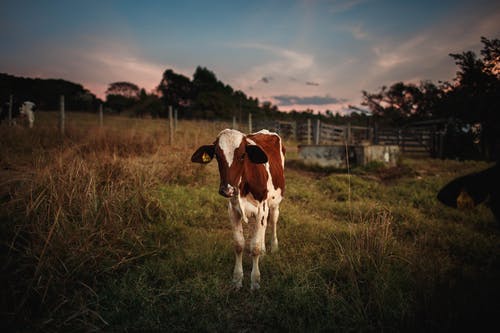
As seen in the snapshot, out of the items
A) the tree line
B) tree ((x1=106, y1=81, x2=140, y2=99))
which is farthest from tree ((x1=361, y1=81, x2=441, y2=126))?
tree ((x1=106, y1=81, x2=140, y2=99))

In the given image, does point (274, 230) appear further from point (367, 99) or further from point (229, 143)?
point (367, 99)

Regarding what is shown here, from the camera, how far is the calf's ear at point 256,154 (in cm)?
267

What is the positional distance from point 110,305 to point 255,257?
152cm

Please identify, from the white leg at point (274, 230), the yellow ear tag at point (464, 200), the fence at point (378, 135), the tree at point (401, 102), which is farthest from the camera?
the tree at point (401, 102)

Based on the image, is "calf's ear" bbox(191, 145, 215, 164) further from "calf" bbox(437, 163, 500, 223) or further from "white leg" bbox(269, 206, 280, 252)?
"calf" bbox(437, 163, 500, 223)

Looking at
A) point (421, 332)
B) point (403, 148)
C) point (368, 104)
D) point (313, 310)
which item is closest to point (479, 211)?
point (421, 332)

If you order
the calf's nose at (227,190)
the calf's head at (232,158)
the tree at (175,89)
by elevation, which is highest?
the tree at (175,89)

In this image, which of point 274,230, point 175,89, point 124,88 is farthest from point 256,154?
point 124,88

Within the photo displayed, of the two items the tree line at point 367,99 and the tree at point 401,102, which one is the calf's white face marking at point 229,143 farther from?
the tree at point 401,102

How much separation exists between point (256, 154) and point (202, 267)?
1571 millimetres

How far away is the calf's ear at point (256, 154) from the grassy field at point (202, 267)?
1335mm

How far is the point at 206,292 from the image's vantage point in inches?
97.1

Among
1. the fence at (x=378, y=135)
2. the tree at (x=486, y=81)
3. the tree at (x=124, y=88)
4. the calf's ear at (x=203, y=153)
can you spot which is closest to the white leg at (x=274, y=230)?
the calf's ear at (x=203, y=153)

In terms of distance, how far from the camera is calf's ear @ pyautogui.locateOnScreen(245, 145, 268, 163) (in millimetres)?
2670
